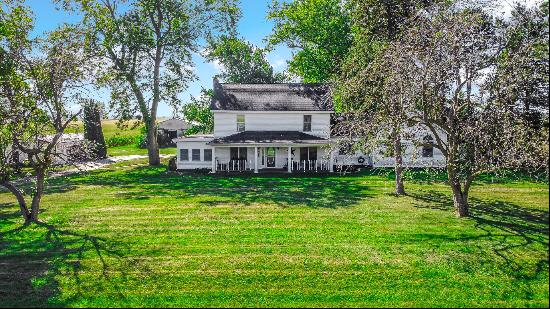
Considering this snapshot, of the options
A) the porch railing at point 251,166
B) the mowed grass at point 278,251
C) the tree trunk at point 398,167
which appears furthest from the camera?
the porch railing at point 251,166

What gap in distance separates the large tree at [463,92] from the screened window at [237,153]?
728 inches

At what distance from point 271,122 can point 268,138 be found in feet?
7.29

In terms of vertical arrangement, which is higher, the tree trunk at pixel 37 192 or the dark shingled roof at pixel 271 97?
the dark shingled roof at pixel 271 97

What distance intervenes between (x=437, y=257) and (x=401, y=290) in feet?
9.52

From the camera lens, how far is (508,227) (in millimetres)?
16375

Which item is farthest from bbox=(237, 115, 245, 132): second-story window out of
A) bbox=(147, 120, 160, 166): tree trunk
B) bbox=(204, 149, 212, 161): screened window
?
bbox=(147, 120, 160, 166): tree trunk

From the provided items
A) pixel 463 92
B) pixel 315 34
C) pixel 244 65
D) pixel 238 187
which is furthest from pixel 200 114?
pixel 463 92

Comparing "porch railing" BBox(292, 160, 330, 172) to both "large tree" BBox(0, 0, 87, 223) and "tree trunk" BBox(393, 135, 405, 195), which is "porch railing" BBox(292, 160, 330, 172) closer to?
"tree trunk" BBox(393, 135, 405, 195)

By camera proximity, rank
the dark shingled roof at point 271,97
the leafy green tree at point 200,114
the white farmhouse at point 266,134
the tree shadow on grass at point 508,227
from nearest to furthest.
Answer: the tree shadow on grass at point 508,227
the white farmhouse at point 266,134
the dark shingled roof at point 271,97
the leafy green tree at point 200,114

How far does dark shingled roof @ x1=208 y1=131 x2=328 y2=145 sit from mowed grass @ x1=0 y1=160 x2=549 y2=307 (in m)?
9.22

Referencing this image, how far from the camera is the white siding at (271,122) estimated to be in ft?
115

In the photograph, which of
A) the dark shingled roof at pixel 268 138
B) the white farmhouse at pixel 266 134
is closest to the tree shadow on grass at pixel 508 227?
the dark shingled roof at pixel 268 138

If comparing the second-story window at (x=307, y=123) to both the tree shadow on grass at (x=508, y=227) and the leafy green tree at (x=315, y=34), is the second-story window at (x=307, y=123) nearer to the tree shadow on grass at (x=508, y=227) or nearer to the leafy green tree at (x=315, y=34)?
the leafy green tree at (x=315, y=34)

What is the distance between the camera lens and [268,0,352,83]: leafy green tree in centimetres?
4106
